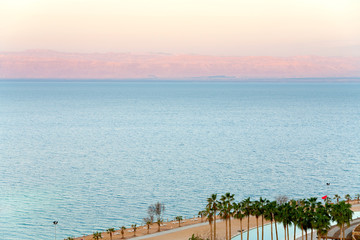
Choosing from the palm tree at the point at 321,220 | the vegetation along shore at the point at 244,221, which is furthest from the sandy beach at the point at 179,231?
the palm tree at the point at 321,220

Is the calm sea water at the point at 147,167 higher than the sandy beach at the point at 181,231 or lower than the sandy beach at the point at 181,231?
higher

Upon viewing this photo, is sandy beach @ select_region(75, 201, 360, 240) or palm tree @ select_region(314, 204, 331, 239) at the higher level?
palm tree @ select_region(314, 204, 331, 239)

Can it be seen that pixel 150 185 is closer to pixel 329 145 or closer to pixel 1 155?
pixel 1 155

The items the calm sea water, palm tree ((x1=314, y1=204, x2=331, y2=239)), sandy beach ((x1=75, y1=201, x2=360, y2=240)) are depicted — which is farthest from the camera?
the calm sea water

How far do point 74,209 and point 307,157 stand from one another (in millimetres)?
53882

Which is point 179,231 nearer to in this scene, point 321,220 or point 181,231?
point 181,231

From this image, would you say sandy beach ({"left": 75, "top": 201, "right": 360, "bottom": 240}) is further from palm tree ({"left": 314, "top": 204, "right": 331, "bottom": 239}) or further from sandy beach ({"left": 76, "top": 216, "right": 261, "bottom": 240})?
palm tree ({"left": 314, "top": 204, "right": 331, "bottom": 239})

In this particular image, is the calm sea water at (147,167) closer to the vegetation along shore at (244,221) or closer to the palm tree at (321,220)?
the vegetation along shore at (244,221)

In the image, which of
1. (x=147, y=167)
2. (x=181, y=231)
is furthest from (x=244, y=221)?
(x=147, y=167)

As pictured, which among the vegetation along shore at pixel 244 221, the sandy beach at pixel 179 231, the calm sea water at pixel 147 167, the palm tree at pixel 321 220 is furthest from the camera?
the calm sea water at pixel 147 167

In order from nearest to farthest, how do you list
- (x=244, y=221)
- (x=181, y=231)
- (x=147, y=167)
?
(x=181, y=231)
(x=244, y=221)
(x=147, y=167)

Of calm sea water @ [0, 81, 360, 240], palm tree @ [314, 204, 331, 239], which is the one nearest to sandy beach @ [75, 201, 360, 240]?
calm sea water @ [0, 81, 360, 240]

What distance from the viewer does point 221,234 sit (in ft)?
183

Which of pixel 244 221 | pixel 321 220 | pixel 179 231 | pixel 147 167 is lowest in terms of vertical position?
pixel 179 231
